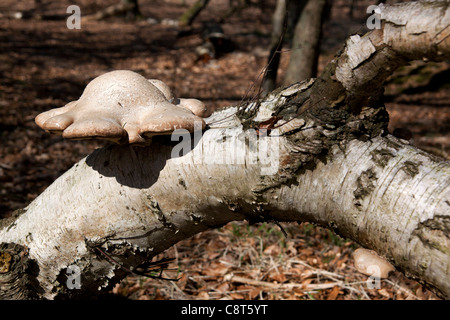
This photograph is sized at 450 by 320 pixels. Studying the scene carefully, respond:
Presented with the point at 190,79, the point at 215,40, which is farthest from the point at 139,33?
the point at 190,79

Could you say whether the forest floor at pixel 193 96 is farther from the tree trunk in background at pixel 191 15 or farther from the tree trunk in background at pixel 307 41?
the tree trunk in background at pixel 307 41

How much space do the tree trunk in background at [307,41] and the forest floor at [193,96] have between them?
4.98 feet

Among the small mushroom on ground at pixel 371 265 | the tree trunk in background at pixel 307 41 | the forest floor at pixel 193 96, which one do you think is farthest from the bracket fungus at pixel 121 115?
the tree trunk in background at pixel 307 41

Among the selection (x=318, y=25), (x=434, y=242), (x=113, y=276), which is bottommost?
(x=113, y=276)

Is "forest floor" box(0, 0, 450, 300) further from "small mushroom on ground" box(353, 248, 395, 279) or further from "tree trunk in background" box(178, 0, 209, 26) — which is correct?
"tree trunk in background" box(178, 0, 209, 26)

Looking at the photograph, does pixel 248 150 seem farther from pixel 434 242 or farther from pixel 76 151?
pixel 76 151

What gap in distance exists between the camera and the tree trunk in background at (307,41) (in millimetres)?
4965

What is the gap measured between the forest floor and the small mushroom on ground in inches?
3.9

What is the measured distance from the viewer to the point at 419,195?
1.15 metres

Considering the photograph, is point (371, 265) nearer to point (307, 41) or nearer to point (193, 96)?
point (307, 41)

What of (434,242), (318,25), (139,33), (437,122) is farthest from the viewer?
(139,33)

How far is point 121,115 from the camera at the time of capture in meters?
1.51

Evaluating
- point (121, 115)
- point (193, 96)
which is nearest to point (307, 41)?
point (193, 96)
